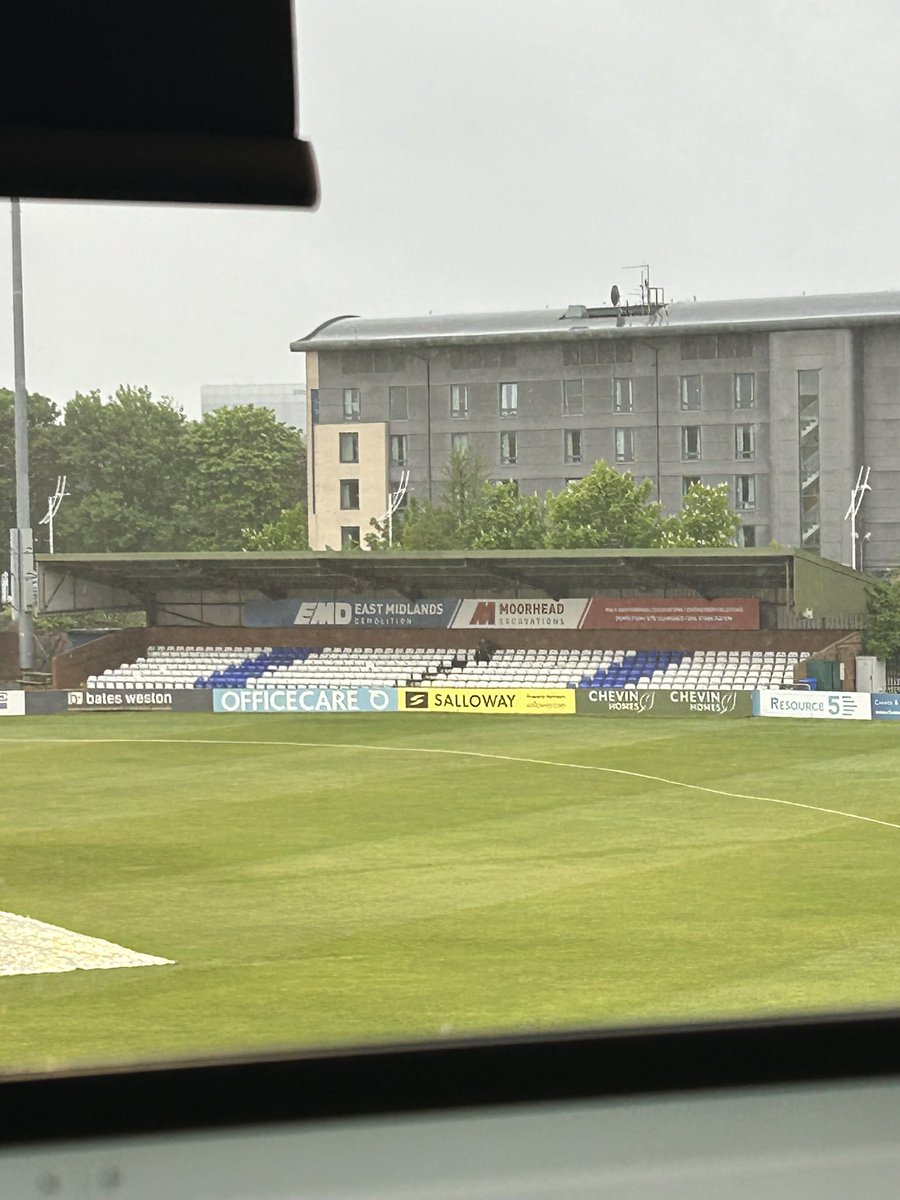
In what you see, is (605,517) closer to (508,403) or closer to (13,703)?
(508,403)

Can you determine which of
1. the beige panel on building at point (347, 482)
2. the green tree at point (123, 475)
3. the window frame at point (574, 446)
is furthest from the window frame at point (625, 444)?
the green tree at point (123, 475)

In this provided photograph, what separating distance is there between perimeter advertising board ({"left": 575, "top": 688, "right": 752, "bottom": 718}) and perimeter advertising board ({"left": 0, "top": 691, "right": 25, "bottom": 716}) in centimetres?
1248

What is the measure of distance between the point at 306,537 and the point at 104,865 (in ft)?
118

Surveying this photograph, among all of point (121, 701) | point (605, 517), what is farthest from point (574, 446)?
point (121, 701)

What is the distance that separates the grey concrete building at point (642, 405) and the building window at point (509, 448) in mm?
49

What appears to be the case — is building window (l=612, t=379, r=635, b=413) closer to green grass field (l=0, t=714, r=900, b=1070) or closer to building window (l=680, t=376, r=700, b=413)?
building window (l=680, t=376, r=700, b=413)

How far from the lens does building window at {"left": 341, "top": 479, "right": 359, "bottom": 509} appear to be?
58.3m

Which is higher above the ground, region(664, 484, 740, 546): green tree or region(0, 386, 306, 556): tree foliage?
region(0, 386, 306, 556): tree foliage

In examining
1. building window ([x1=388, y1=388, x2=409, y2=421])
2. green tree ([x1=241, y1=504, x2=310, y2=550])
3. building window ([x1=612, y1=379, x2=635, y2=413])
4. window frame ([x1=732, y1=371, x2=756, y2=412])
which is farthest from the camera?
building window ([x1=388, y1=388, x2=409, y2=421])

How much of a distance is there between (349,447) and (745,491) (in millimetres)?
14361

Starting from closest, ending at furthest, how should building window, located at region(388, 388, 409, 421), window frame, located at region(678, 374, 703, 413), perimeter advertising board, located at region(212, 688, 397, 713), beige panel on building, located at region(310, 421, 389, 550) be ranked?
1. perimeter advertising board, located at region(212, 688, 397, 713)
2. window frame, located at region(678, 374, 703, 413)
3. beige panel on building, located at region(310, 421, 389, 550)
4. building window, located at region(388, 388, 409, 421)

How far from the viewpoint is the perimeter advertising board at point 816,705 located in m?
31.7

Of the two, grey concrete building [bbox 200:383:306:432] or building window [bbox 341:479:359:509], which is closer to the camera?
building window [bbox 341:479:359:509]

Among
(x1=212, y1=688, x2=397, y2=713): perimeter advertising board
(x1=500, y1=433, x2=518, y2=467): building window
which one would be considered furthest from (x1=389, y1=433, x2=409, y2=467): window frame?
(x1=212, y1=688, x2=397, y2=713): perimeter advertising board
